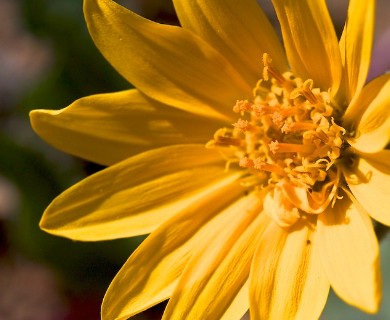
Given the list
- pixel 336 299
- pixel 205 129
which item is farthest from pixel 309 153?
pixel 336 299

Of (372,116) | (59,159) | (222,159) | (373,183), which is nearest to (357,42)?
(372,116)

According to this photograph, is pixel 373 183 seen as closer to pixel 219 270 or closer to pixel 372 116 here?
pixel 372 116

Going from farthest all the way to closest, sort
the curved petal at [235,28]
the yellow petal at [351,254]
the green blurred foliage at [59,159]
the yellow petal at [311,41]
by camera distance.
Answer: the green blurred foliage at [59,159], the curved petal at [235,28], the yellow petal at [311,41], the yellow petal at [351,254]

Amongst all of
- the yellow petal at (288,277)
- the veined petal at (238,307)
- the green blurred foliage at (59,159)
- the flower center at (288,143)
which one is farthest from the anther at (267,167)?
the green blurred foliage at (59,159)

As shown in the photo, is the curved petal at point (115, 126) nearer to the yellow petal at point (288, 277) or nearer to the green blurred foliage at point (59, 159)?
the yellow petal at point (288, 277)

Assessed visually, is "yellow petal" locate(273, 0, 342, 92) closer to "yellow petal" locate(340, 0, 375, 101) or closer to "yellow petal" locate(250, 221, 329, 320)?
"yellow petal" locate(340, 0, 375, 101)

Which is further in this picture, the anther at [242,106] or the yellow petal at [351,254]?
the anther at [242,106]

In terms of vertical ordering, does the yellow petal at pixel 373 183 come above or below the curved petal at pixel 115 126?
below
